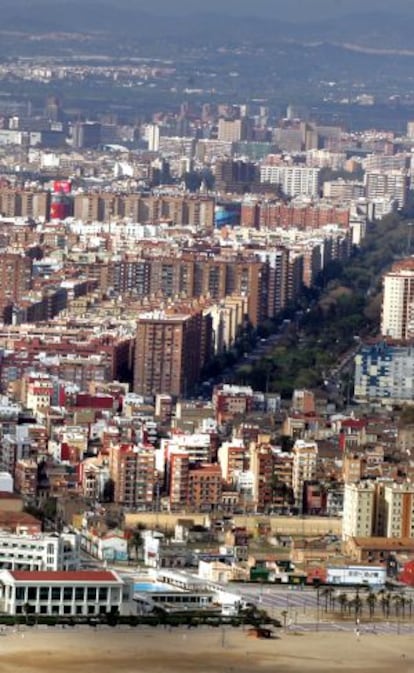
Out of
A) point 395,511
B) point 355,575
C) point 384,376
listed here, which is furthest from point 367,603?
point 384,376

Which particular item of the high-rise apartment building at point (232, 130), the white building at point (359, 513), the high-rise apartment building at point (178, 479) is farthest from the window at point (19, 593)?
the high-rise apartment building at point (232, 130)

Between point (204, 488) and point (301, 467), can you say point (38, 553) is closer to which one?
point (204, 488)

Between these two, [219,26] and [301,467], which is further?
[219,26]

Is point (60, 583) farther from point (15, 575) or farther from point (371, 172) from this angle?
point (371, 172)

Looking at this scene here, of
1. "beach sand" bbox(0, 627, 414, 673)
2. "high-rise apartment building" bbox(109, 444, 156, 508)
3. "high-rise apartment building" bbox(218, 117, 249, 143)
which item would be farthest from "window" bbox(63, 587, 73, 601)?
"high-rise apartment building" bbox(218, 117, 249, 143)

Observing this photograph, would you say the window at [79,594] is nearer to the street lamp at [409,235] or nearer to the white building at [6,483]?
the white building at [6,483]

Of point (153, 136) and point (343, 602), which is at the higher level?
point (153, 136)
